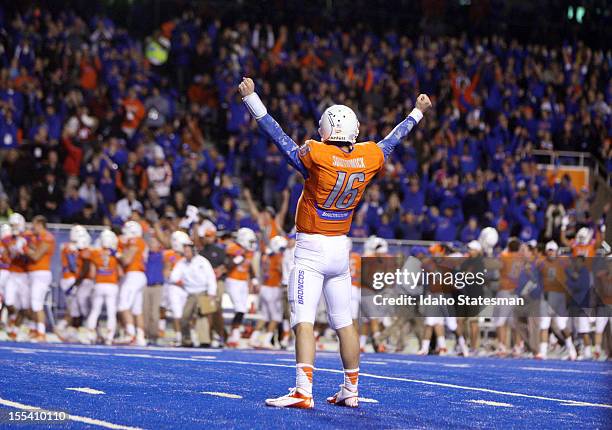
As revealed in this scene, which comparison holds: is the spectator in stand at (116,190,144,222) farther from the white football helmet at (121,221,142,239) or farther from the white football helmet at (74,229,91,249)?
the white football helmet at (121,221,142,239)

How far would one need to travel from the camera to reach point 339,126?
7484 mm

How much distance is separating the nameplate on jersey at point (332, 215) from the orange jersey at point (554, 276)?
10.8 meters

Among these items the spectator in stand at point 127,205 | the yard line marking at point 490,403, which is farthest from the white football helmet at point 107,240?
the yard line marking at point 490,403

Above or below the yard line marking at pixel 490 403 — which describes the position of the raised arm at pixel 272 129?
above

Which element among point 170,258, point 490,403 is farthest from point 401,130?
point 170,258

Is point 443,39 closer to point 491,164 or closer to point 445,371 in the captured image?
point 491,164

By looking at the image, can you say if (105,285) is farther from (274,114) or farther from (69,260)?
(274,114)

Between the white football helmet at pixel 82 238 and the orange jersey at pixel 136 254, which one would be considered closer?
the orange jersey at pixel 136 254

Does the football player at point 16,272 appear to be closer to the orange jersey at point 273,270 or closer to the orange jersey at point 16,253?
the orange jersey at point 16,253

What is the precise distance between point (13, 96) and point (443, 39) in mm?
11639

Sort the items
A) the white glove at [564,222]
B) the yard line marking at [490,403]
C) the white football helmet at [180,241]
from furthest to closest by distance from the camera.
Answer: the white glove at [564,222]
the white football helmet at [180,241]
the yard line marking at [490,403]

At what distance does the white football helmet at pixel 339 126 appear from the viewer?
7.49 m

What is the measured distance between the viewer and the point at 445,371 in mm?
11820

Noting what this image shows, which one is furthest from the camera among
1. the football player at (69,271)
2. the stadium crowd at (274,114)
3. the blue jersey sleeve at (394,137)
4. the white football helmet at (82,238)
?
the stadium crowd at (274,114)
